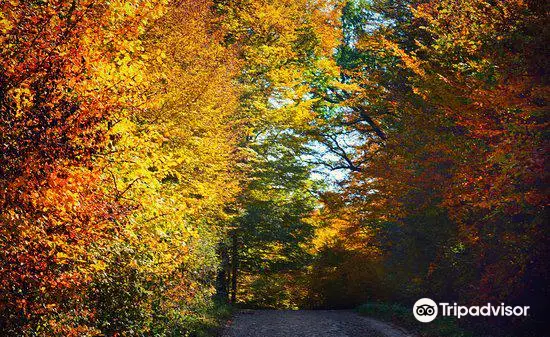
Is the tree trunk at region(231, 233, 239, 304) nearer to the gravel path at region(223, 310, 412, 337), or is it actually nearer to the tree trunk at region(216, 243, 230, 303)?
the tree trunk at region(216, 243, 230, 303)

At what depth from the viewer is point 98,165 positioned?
700cm

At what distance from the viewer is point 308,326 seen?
15.6 metres

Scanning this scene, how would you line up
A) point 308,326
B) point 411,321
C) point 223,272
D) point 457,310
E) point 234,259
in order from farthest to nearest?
point 234,259 < point 223,272 < point 308,326 < point 411,321 < point 457,310

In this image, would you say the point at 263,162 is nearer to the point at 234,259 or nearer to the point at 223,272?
the point at 234,259

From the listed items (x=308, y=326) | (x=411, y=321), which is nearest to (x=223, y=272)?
(x=308, y=326)

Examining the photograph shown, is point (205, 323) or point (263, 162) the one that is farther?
point (263, 162)

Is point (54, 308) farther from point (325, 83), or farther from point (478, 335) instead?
point (325, 83)

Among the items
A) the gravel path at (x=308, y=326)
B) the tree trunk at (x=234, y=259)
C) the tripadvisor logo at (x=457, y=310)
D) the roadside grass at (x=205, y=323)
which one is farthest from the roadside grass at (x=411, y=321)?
the tree trunk at (x=234, y=259)

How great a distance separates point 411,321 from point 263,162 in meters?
10.8

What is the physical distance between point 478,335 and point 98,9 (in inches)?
433

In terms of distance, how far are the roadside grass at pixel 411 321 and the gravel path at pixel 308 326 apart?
49 cm

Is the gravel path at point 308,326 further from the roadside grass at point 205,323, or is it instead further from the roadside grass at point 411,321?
the roadside grass at point 411,321

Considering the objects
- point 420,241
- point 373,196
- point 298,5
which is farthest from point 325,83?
point 420,241

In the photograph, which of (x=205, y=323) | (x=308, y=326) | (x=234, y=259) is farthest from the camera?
(x=234, y=259)
